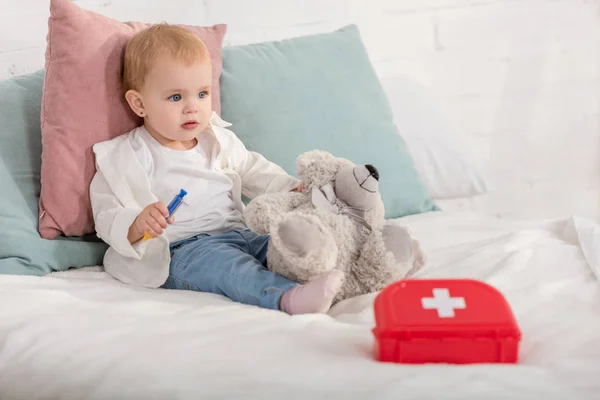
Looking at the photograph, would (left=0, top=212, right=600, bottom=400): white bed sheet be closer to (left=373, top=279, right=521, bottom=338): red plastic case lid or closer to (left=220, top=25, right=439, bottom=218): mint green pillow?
(left=373, top=279, right=521, bottom=338): red plastic case lid

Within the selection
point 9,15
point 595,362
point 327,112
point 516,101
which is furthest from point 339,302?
point 516,101

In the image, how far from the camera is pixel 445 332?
2.81ft

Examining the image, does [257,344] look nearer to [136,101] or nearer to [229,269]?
[229,269]

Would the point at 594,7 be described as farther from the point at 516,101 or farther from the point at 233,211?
the point at 233,211

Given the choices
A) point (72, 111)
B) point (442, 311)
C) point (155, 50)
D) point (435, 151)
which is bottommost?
point (435, 151)

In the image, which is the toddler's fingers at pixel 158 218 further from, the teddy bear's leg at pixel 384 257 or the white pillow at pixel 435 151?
the white pillow at pixel 435 151

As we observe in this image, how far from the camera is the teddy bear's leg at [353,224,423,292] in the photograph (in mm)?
1165

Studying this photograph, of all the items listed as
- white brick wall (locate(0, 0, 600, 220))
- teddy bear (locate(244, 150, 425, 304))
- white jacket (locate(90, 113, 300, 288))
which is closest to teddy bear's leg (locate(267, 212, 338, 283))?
teddy bear (locate(244, 150, 425, 304))

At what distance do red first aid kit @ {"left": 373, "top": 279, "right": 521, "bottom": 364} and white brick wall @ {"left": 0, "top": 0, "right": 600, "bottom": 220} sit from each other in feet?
3.99

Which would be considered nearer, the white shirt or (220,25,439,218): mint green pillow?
the white shirt

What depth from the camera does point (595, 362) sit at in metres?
0.87

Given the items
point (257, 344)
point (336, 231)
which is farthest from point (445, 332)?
point (336, 231)

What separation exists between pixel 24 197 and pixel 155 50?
0.35 meters

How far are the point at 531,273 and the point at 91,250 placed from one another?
29.3 inches
